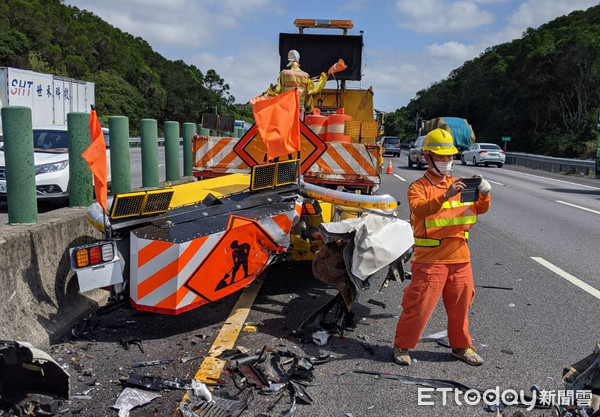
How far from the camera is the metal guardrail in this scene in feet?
92.8

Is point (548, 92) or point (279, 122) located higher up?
point (548, 92)

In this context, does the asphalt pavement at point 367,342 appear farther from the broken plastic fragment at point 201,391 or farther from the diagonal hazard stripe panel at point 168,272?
the diagonal hazard stripe panel at point 168,272

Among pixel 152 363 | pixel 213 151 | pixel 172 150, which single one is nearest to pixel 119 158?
pixel 213 151

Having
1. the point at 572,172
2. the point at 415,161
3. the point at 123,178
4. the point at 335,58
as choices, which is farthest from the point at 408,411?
the point at 572,172

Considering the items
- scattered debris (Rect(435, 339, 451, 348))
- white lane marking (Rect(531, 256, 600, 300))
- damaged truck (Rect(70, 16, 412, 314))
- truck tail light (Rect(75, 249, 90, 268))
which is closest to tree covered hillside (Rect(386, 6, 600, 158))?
white lane marking (Rect(531, 256, 600, 300))

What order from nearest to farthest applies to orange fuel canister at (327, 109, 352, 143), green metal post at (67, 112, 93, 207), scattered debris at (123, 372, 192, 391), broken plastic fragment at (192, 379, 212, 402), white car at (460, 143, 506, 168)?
broken plastic fragment at (192, 379, 212, 402) < scattered debris at (123, 372, 192, 391) < green metal post at (67, 112, 93, 207) < orange fuel canister at (327, 109, 352, 143) < white car at (460, 143, 506, 168)

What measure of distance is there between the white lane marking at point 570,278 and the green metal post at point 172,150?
652 centimetres

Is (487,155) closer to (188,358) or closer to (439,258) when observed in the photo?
(439,258)

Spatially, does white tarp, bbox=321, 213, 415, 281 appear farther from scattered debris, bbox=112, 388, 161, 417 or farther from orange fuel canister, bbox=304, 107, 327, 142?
orange fuel canister, bbox=304, 107, 327, 142

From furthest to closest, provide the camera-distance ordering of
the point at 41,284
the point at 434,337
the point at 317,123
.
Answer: the point at 317,123 → the point at 434,337 → the point at 41,284

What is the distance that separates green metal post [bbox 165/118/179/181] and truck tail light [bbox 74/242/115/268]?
6.84m

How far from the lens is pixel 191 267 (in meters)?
4.06

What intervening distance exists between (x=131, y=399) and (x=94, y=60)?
5730 cm

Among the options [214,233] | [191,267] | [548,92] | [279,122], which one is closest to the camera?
[191,267]
